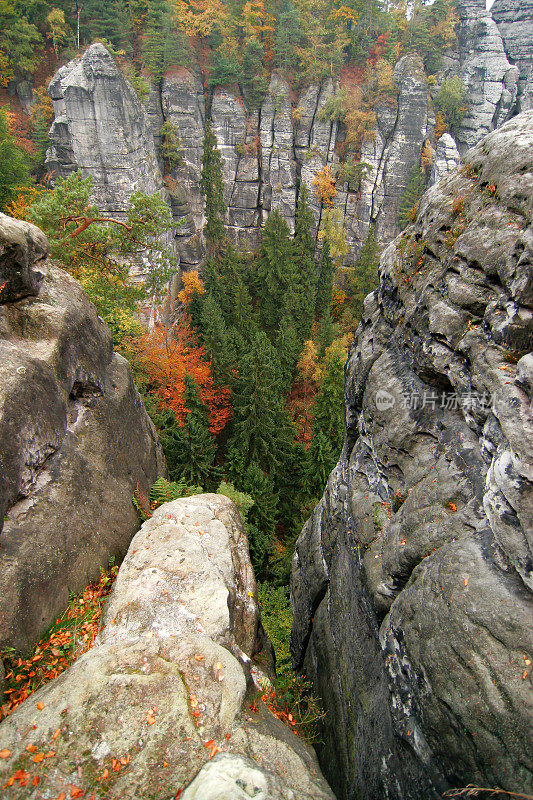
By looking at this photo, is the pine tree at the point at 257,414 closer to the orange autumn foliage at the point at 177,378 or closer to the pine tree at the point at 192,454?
the orange autumn foliage at the point at 177,378

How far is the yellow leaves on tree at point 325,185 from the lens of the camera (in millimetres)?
36781

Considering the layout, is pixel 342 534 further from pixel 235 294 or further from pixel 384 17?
pixel 384 17

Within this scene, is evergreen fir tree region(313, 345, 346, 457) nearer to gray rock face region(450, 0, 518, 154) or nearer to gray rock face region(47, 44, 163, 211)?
gray rock face region(47, 44, 163, 211)

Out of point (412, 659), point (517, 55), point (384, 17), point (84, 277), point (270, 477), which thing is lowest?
point (270, 477)

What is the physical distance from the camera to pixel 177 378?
1833 cm

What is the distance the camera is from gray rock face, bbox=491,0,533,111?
38.0m

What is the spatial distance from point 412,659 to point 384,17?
50.4 m

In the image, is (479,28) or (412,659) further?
(479,28)

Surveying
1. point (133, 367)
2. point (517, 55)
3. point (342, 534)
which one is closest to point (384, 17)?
point (517, 55)

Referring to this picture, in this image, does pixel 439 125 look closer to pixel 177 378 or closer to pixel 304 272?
pixel 304 272

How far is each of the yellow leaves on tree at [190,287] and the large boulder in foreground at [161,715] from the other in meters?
27.0

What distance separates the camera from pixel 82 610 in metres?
7.25

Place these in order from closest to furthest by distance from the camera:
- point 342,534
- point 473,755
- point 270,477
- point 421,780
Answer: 1. point 473,755
2. point 421,780
3. point 342,534
4. point 270,477

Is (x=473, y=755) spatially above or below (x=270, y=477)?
above
